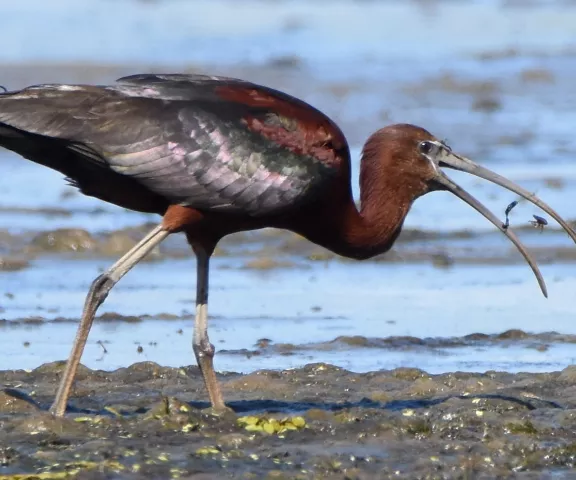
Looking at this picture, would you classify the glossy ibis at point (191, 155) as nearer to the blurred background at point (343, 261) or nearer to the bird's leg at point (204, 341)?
the bird's leg at point (204, 341)

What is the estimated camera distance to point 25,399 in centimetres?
764

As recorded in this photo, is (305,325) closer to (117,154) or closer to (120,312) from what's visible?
Answer: (120,312)

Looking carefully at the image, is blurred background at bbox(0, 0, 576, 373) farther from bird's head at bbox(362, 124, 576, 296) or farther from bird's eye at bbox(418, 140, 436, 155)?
bird's eye at bbox(418, 140, 436, 155)

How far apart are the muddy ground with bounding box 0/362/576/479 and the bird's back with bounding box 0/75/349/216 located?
1025 mm

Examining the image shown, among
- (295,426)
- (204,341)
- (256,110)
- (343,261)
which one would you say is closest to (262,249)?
(343,261)

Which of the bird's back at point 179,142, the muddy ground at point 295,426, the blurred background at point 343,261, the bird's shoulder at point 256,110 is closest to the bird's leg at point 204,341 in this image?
the muddy ground at point 295,426

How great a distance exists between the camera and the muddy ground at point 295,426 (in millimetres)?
6590

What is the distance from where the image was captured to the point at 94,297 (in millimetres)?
7531

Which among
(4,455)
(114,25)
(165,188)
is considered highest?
(114,25)

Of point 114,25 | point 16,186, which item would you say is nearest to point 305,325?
point 16,186

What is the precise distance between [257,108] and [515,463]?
85.3 inches

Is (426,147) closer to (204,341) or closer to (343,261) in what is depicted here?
(204,341)

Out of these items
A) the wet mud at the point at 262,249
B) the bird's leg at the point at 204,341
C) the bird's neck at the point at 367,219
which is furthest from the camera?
the wet mud at the point at 262,249

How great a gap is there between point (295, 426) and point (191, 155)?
1.41 metres
